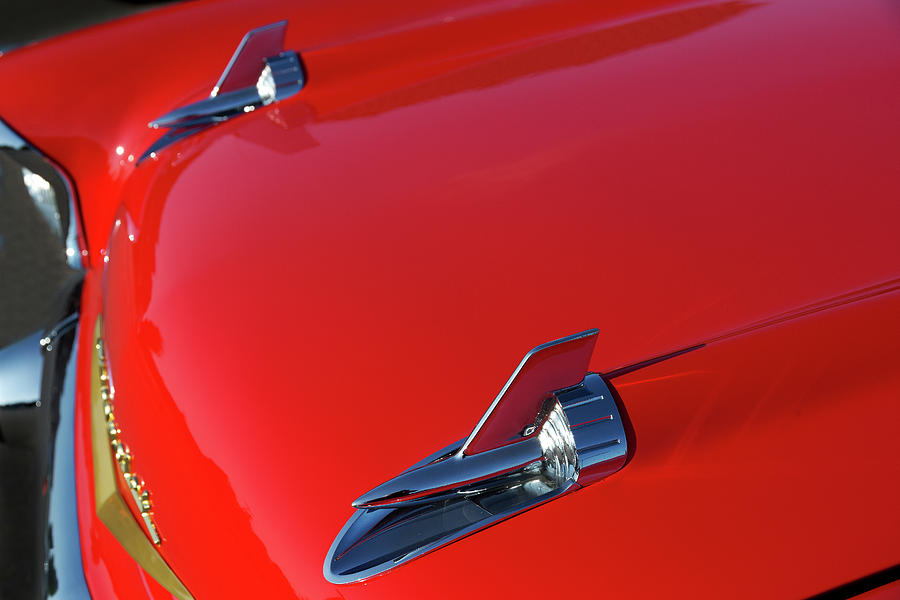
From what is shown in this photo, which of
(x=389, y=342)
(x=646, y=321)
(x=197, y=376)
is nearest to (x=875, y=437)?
(x=646, y=321)

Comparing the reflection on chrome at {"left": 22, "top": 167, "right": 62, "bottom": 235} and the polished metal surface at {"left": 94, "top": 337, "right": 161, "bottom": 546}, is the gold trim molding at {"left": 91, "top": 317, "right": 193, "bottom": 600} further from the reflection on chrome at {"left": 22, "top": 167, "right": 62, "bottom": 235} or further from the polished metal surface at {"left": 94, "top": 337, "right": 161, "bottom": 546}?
the reflection on chrome at {"left": 22, "top": 167, "right": 62, "bottom": 235}

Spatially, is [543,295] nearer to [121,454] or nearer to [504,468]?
[504,468]

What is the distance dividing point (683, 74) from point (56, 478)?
113 centimetres

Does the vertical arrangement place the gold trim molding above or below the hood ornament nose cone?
above

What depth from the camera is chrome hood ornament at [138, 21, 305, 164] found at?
4.47ft

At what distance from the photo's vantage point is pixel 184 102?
144 cm

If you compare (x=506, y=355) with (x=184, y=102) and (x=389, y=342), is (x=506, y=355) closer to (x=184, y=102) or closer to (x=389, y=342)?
(x=389, y=342)

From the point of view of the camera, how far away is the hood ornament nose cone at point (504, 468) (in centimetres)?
80

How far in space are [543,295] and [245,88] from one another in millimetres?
723

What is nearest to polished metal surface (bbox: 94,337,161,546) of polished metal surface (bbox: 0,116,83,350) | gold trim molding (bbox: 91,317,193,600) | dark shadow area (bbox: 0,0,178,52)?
gold trim molding (bbox: 91,317,193,600)

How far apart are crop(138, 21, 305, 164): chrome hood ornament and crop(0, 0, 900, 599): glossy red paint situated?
0.05 metres

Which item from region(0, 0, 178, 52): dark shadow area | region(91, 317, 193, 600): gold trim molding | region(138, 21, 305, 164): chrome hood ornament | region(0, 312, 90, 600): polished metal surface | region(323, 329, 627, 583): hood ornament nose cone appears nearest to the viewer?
region(323, 329, 627, 583): hood ornament nose cone

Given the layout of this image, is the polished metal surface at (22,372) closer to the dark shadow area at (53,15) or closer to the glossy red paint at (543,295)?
the glossy red paint at (543,295)

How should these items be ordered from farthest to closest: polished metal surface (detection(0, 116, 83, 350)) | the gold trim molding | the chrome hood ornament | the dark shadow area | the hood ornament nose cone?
the dark shadow area
polished metal surface (detection(0, 116, 83, 350))
the chrome hood ornament
the gold trim molding
the hood ornament nose cone
